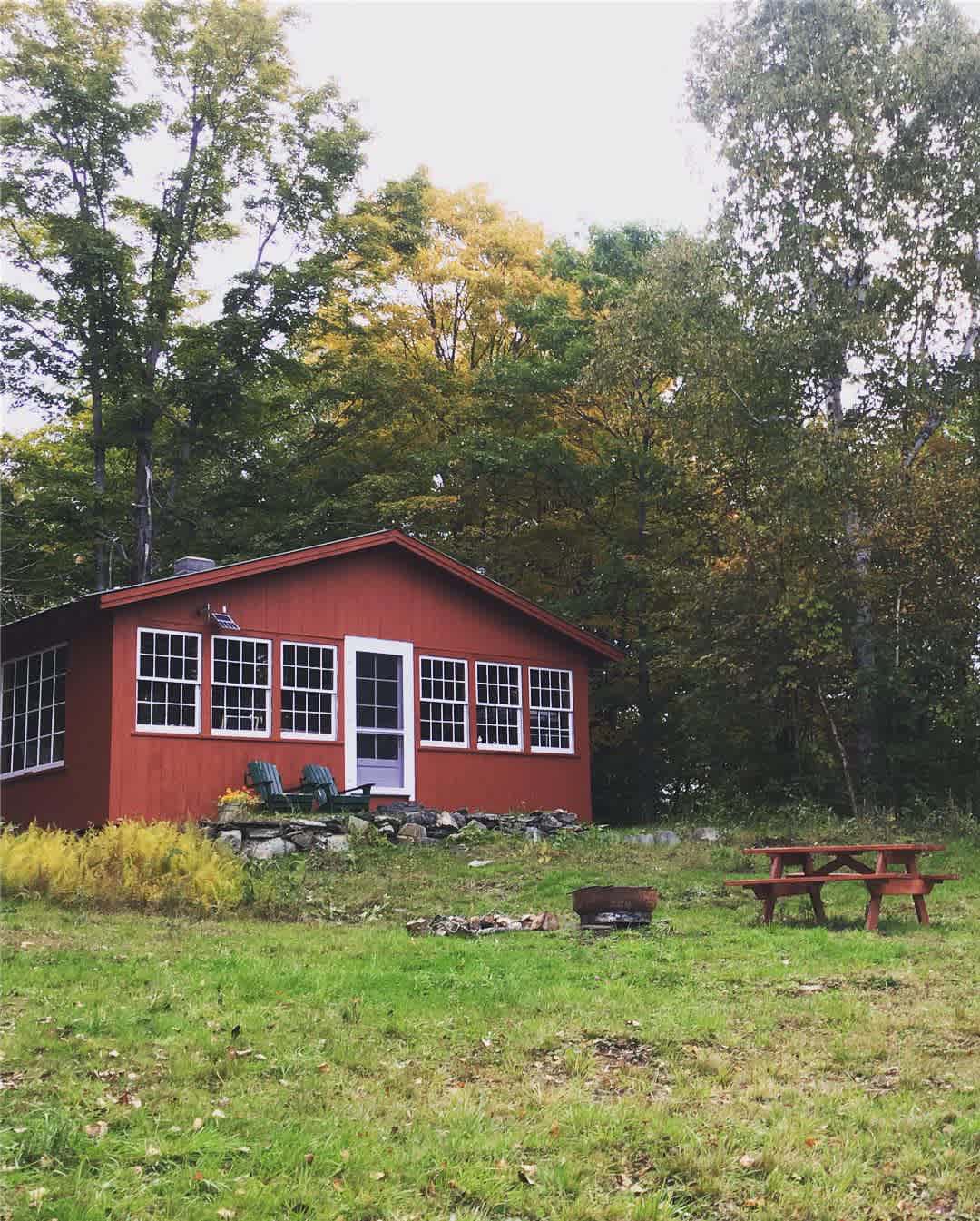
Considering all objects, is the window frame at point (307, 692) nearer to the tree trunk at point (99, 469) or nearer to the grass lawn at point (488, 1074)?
the grass lawn at point (488, 1074)

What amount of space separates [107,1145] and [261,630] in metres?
14.2

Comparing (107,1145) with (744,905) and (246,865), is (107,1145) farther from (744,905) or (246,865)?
(246,865)

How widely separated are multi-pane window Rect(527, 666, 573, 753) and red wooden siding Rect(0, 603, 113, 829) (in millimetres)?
7468

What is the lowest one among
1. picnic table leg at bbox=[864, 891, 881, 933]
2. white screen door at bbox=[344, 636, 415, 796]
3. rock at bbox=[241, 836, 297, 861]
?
picnic table leg at bbox=[864, 891, 881, 933]

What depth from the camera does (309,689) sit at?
19516 mm

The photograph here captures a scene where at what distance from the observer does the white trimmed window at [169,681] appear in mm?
17922

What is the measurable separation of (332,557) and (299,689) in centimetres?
213

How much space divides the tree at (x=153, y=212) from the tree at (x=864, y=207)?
9852 millimetres

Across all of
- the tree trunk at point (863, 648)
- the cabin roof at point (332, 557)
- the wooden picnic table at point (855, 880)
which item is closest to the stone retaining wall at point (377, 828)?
the cabin roof at point (332, 557)

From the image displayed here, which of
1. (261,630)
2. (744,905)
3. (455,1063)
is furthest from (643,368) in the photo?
(455,1063)

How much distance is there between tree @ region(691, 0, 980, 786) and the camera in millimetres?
21328

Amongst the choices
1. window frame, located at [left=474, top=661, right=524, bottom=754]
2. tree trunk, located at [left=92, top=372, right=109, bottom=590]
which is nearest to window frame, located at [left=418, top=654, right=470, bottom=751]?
window frame, located at [left=474, top=661, right=524, bottom=754]

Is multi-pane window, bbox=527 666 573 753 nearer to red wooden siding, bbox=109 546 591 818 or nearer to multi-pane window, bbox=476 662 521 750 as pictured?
red wooden siding, bbox=109 546 591 818

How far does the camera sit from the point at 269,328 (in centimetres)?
2800
